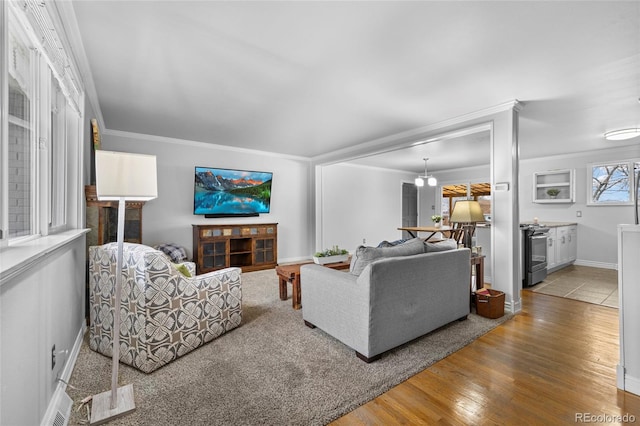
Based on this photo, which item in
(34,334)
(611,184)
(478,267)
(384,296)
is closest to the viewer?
(34,334)

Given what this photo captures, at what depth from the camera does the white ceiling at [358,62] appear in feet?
6.16

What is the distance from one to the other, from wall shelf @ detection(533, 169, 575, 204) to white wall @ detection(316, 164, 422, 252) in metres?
3.26

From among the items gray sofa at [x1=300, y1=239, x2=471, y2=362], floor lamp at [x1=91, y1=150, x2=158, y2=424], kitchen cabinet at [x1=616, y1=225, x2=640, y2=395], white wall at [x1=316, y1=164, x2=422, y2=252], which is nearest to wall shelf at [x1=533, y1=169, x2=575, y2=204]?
white wall at [x1=316, y1=164, x2=422, y2=252]

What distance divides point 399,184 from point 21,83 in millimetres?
8167

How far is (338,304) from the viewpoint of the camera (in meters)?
2.40

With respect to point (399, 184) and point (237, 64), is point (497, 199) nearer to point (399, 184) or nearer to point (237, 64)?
point (237, 64)

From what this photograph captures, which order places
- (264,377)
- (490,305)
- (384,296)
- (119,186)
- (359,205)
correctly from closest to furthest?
(119,186) < (264,377) < (384,296) < (490,305) < (359,205)

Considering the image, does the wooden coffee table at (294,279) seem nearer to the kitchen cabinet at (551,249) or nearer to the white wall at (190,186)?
the white wall at (190,186)

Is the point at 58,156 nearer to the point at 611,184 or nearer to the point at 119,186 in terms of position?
the point at 119,186

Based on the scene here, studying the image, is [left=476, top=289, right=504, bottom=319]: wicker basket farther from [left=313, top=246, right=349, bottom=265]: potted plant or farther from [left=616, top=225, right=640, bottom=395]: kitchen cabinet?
[left=313, top=246, right=349, bottom=265]: potted plant

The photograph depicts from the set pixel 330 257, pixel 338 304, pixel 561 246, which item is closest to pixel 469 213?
pixel 330 257

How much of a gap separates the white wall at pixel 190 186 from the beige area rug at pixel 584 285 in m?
4.49

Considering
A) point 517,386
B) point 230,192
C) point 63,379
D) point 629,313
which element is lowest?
point 517,386

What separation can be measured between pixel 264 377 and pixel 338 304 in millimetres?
769
